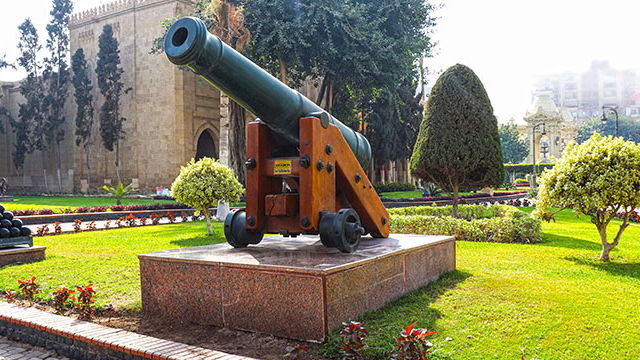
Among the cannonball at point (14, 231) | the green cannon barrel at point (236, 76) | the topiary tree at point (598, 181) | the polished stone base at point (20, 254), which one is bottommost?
the polished stone base at point (20, 254)

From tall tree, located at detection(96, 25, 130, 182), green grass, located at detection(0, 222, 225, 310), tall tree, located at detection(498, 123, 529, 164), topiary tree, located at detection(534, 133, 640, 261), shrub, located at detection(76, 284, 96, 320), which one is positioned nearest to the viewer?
shrub, located at detection(76, 284, 96, 320)

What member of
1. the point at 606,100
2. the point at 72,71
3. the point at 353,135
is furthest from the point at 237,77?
the point at 606,100

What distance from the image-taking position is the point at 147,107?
30.8m

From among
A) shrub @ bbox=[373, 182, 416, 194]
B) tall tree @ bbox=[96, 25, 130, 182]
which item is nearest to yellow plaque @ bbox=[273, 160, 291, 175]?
shrub @ bbox=[373, 182, 416, 194]

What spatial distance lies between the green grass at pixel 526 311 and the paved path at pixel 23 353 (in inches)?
94.3

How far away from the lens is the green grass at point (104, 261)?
6.03 metres

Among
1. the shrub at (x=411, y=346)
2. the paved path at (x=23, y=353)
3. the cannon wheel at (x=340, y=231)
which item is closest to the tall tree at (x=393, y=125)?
the cannon wheel at (x=340, y=231)

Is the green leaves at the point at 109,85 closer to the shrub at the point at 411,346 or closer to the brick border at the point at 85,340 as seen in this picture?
the brick border at the point at 85,340

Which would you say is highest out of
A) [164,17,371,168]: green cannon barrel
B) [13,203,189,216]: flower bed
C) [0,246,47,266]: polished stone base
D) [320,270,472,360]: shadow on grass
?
[164,17,371,168]: green cannon barrel

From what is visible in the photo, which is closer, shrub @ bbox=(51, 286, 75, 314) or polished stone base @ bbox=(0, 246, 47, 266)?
shrub @ bbox=(51, 286, 75, 314)

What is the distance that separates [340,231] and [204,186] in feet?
24.0

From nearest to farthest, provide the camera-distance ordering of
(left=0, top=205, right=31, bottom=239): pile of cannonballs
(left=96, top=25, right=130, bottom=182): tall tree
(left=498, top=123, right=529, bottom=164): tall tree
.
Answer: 1. (left=0, top=205, right=31, bottom=239): pile of cannonballs
2. (left=96, top=25, right=130, bottom=182): tall tree
3. (left=498, top=123, right=529, bottom=164): tall tree

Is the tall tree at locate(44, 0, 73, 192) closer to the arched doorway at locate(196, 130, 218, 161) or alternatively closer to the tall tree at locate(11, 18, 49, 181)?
the tall tree at locate(11, 18, 49, 181)

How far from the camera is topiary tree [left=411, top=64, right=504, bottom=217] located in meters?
13.0
